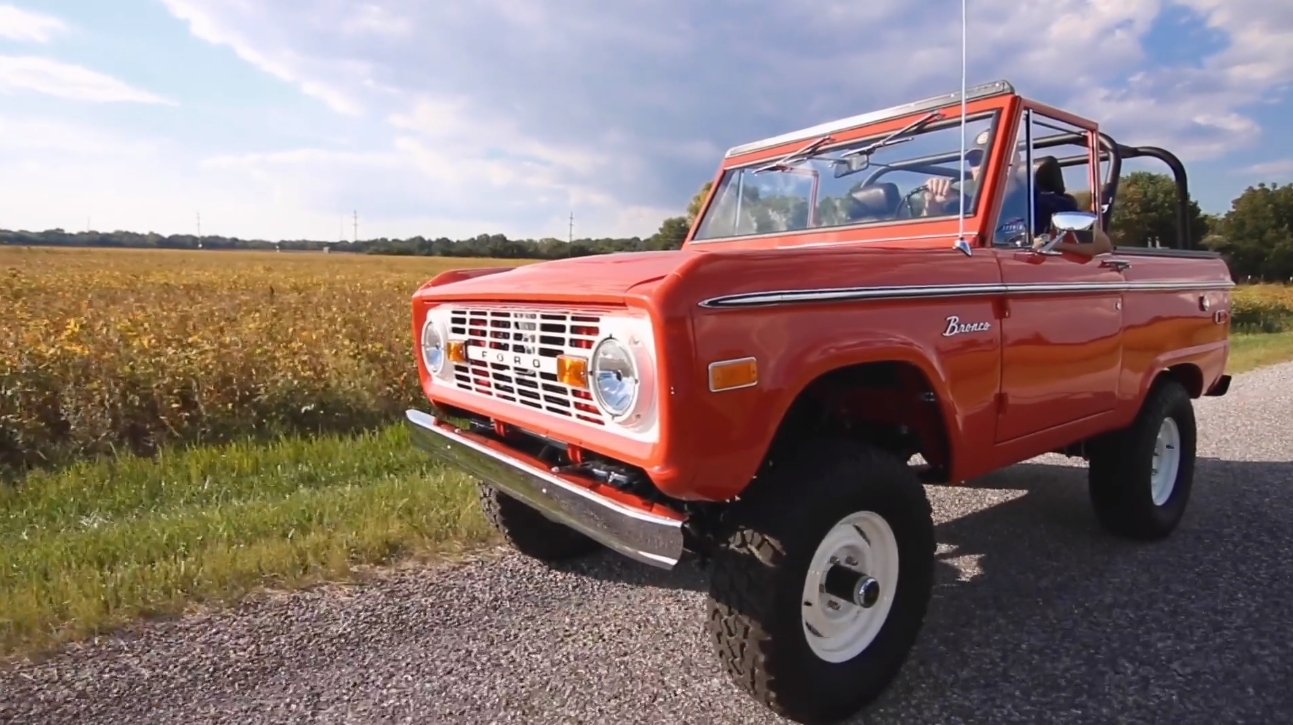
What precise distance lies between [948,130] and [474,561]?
2.81m

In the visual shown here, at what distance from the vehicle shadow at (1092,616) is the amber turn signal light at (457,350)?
118cm

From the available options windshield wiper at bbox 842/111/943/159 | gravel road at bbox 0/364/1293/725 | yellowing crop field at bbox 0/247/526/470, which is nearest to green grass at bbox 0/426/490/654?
gravel road at bbox 0/364/1293/725

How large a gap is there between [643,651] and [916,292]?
1.51 meters

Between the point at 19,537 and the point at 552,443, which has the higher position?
the point at 552,443

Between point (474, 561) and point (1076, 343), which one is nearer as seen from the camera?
point (1076, 343)

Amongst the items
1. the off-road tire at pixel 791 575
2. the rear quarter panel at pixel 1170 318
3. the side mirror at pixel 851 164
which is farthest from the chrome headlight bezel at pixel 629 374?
the rear quarter panel at pixel 1170 318

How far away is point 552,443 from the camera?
9.23 feet

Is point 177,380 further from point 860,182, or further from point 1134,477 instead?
point 1134,477

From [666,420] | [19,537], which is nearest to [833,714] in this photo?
[666,420]

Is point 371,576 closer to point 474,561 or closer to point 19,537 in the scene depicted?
point 474,561

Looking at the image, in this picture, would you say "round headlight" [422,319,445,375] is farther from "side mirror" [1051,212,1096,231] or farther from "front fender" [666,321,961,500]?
"side mirror" [1051,212,1096,231]

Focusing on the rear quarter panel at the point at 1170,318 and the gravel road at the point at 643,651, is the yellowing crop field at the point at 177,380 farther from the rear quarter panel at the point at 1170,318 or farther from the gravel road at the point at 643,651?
the rear quarter panel at the point at 1170,318

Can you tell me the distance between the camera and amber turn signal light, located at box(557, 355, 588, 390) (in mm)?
2260

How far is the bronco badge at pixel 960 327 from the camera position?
2.69 metres
